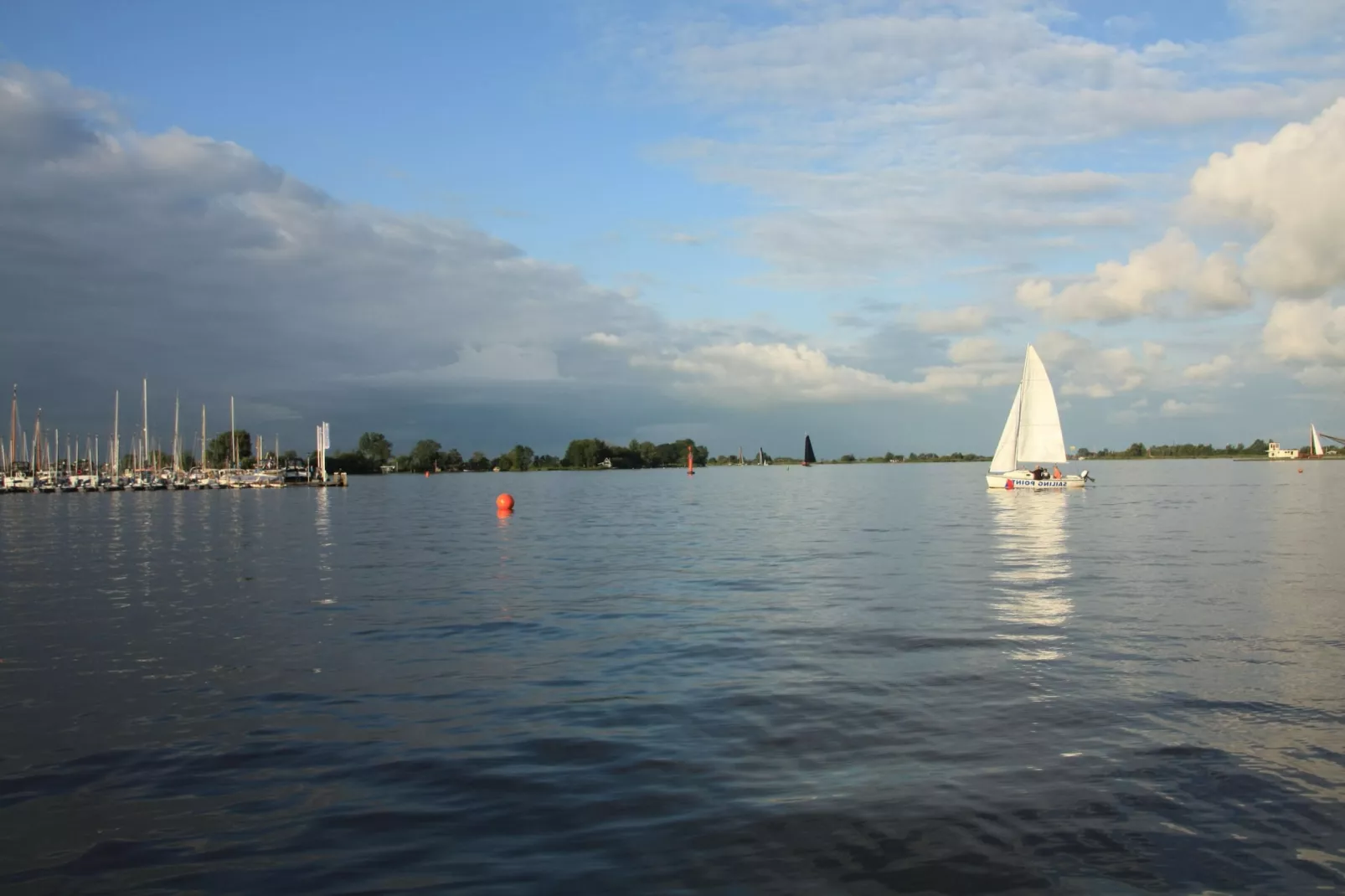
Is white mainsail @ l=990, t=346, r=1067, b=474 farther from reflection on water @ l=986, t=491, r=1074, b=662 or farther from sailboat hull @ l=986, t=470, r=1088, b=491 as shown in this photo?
reflection on water @ l=986, t=491, r=1074, b=662

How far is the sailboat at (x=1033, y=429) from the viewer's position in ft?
334

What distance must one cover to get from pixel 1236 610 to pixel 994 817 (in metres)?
19.4

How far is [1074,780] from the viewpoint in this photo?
12273mm

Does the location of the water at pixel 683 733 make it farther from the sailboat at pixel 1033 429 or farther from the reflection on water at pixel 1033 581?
the sailboat at pixel 1033 429

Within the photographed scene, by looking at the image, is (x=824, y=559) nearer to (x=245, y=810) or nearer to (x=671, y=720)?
(x=671, y=720)

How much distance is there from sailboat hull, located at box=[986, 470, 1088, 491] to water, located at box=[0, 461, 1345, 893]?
71.8 m

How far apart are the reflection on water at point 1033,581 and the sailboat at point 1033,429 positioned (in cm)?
3377

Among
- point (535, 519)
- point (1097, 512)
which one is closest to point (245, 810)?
point (535, 519)

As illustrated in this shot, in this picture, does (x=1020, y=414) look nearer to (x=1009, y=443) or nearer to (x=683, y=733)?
(x=1009, y=443)

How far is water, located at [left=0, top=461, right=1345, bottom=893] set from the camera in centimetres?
1002

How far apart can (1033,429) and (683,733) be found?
97.0 metres

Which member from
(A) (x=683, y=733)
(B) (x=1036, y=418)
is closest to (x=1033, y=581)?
(A) (x=683, y=733)

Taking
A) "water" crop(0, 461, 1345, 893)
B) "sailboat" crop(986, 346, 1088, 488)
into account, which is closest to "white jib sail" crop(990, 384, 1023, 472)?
"sailboat" crop(986, 346, 1088, 488)

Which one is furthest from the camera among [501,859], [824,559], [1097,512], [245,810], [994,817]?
[1097,512]
